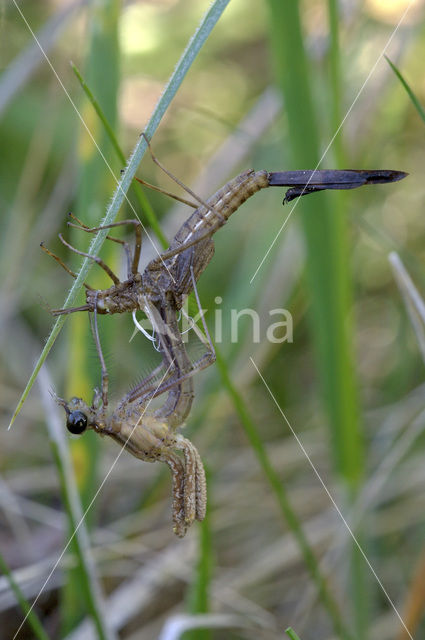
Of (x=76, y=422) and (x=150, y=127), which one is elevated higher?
(x=150, y=127)

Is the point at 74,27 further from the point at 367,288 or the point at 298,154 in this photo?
the point at 298,154

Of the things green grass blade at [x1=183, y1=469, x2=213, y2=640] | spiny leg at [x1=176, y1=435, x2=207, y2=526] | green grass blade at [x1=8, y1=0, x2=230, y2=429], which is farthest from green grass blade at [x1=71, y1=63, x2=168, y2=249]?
green grass blade at [x1=183, y1=469, x2=213, y2=640]

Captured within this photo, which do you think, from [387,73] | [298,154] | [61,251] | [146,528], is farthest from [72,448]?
[387,73]

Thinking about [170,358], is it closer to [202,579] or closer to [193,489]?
[193,489]

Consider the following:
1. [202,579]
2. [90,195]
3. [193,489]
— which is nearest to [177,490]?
[193,489]

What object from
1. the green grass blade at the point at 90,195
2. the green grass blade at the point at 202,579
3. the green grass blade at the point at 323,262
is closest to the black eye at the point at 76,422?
the green grass blade at the point at 202,579
